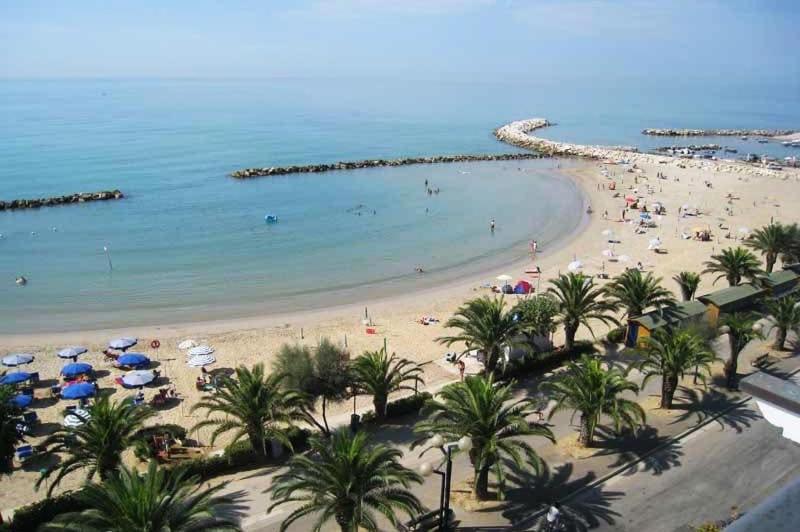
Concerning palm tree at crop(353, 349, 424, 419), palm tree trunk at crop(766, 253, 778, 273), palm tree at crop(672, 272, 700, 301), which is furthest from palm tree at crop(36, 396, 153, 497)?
palm tree trunk at crop(766, 253, 778, 273)

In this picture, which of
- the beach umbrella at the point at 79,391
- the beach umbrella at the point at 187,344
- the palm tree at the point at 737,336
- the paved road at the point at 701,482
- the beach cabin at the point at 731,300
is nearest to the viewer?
the paved road at the point at 701,482

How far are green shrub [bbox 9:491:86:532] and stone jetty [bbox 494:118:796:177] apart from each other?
83022 mm

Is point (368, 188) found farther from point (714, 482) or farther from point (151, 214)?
point (714, 482)

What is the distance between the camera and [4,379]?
2409 cm

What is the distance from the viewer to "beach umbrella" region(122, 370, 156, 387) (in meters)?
24.8

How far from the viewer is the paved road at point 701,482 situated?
15.4 metres

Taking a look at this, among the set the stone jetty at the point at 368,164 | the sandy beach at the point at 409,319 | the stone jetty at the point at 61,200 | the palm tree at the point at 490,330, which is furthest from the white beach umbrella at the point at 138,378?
the stone jetty at the point at 368,164

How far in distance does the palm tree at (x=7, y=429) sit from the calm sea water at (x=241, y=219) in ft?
58.3

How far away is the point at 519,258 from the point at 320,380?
29.7m

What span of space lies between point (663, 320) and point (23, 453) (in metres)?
25.6

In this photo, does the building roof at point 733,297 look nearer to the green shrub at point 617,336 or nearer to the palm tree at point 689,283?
the palm tree at point 689,283

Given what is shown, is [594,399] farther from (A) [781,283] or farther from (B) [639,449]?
(A) [781,283]

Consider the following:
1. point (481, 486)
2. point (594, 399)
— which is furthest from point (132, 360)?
point (594, 399)

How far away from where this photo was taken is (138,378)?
25.0 metres
